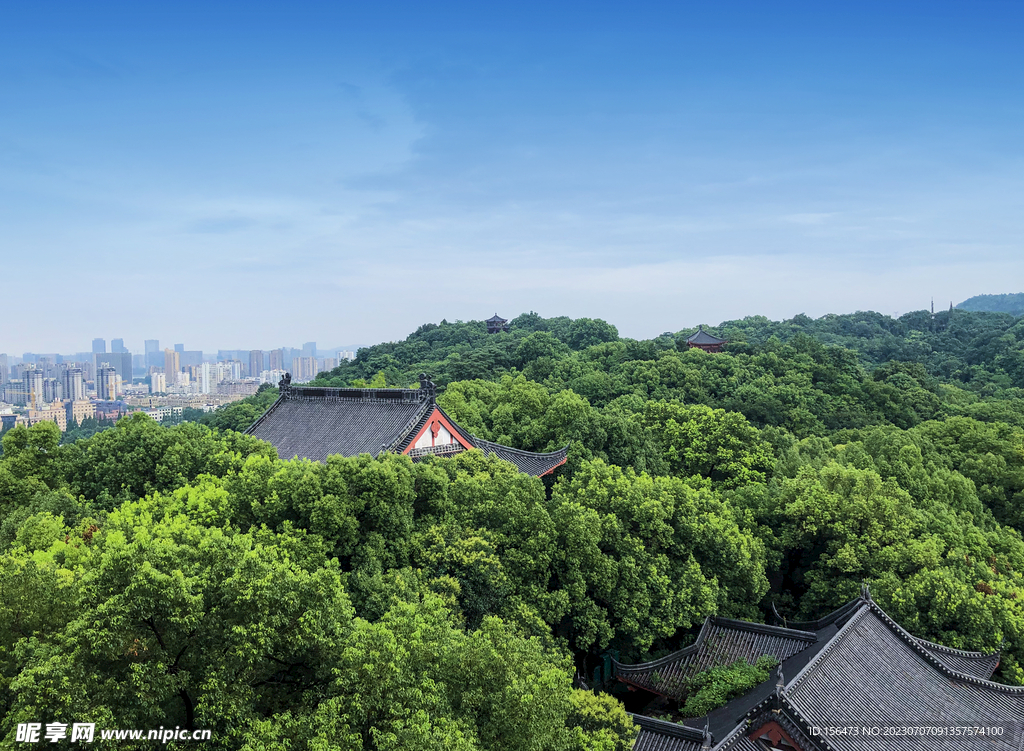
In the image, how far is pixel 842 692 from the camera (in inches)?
464

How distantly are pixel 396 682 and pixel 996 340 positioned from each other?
2617 inches

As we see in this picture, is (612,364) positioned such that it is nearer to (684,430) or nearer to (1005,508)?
(684,430)

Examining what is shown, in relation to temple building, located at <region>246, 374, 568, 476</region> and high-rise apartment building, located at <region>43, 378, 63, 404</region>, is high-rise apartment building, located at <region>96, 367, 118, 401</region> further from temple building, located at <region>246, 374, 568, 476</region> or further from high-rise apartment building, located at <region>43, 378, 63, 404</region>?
temple building, located at <region>246, 374, 568, 476</region>

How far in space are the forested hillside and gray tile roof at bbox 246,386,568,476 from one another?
1.80m

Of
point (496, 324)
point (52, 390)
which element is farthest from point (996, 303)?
point (52, 390)

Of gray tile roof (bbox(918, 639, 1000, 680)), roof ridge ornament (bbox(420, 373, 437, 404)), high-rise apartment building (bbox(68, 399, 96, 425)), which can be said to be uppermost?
roof ridge ornament (bbox(420, 373, 437, 404))

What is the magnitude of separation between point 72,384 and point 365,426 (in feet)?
456

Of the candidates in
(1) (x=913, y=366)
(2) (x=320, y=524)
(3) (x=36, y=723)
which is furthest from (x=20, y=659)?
(1) (x=913, y=366)

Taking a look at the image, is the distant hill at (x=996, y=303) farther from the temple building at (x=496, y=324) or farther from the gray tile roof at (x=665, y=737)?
the gray tile roof at (x=665, y=737)

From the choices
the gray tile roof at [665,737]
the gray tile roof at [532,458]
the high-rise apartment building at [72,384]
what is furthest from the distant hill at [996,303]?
the high-rise apartment building at [72,384]

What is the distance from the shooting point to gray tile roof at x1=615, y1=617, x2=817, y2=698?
14039 mm

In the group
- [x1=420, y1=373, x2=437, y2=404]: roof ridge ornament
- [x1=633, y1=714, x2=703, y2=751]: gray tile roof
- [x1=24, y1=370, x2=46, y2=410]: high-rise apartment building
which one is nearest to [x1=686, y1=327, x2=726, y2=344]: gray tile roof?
[x1=420, y1=373, x2=437, y2=404]: roof ridge ornament

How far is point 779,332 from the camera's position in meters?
76.8

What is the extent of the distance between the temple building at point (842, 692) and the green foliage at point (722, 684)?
184 millimetres
